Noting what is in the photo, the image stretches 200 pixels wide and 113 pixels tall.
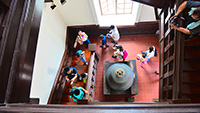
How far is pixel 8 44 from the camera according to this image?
1283 mm

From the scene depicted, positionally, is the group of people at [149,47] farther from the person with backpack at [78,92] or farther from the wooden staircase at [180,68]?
the wooden staircase at [180,68]

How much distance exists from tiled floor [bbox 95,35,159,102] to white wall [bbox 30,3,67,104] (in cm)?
156

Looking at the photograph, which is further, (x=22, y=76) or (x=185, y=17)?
(x=185, y=17)

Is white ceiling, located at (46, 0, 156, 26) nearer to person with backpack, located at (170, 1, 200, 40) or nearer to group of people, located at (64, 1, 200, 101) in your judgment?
group of people, located at (64, 1, 200, 101)

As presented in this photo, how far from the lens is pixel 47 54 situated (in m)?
4.38

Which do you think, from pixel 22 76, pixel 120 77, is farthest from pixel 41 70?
pixel 22 76

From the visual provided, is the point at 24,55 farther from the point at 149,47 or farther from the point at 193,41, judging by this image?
the point at 149,47

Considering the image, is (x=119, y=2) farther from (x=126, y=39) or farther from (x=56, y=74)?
(x=56, y=74)

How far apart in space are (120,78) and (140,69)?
3.46 ft

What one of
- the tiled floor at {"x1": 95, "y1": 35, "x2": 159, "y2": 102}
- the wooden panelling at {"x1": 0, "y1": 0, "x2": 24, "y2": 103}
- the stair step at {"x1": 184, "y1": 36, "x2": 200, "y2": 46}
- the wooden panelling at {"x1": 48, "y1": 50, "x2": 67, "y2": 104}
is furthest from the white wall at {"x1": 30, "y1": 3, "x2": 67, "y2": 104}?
the stair step at {"x1": 184, "y1": 36, "x2": 200, "y2": 46}

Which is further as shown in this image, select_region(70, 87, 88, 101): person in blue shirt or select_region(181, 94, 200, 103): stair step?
select_region(70, 87, 88, 101): person in blue shirt

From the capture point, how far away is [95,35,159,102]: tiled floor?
5.28 meters

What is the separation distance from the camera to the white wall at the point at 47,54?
3.82m

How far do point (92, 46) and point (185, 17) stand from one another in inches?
123
